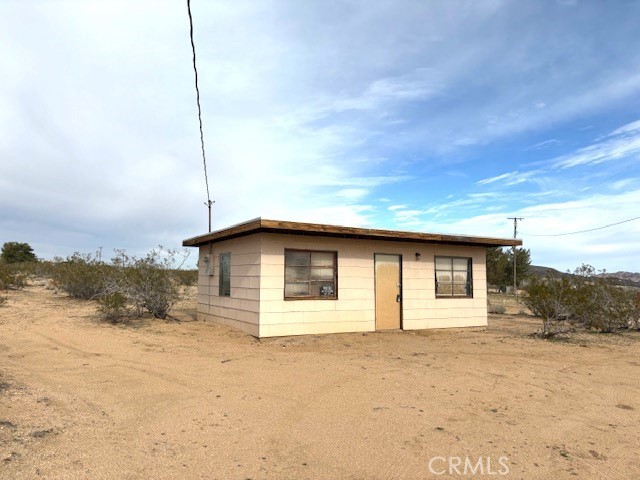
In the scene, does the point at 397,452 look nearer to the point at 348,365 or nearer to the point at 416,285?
the point at 348,365

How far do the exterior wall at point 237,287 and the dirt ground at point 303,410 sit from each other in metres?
1.16

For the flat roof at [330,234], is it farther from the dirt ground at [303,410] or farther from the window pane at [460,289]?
the dirt ground at [303,410]

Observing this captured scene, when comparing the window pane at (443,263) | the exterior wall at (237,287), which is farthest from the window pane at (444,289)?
the exterior wall at (237,287)

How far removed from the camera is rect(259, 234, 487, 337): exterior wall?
10.6 m

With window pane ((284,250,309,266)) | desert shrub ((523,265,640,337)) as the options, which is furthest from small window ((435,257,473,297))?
window pane ((284,250,309,266))

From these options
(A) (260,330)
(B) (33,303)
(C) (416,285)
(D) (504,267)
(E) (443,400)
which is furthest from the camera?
(D) (504,267)

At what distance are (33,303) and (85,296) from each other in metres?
2.62

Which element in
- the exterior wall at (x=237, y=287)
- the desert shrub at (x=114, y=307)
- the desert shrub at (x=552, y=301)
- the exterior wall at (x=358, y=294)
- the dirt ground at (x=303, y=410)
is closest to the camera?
the dirt ground at (x=303, y=410)

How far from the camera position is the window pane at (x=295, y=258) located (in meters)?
11.0

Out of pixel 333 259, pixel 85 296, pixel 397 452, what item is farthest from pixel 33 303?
pixel 397 452

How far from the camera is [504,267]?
142 feet

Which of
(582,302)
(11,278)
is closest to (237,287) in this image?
(582,302)

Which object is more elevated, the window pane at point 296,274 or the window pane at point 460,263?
the window pane at point 460,263

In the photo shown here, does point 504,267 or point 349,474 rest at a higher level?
point 504,267
